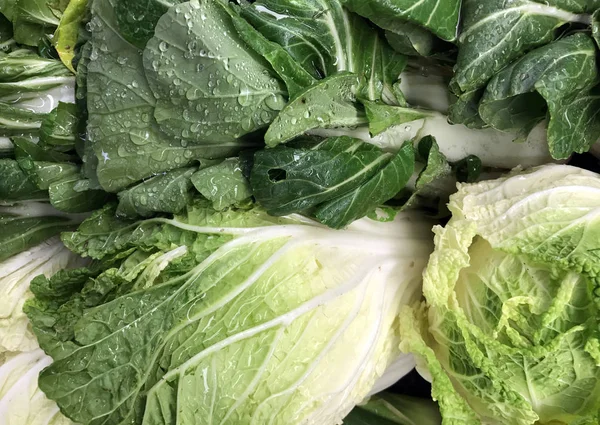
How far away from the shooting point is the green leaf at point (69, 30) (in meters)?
1.23

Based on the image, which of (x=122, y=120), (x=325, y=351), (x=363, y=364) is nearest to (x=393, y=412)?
(x=363, y=364)

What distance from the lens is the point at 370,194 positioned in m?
1.19

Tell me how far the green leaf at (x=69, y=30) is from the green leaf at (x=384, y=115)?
688 millimetres

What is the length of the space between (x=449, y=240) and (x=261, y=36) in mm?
627

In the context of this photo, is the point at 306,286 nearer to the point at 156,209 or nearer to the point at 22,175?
the point at 156,209

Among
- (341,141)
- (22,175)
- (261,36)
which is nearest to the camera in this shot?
(261,36)

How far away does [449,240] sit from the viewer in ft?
4.12

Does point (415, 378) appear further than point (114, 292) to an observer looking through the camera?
Yes

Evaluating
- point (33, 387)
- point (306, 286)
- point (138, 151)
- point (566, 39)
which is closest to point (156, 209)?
point (138, 151)

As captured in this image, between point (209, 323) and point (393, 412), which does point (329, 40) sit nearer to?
point (209, 323)

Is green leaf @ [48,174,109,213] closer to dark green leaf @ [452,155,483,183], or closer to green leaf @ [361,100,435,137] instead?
green leaf @ [361,100,435,137]

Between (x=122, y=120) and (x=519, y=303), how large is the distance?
3.07 feet

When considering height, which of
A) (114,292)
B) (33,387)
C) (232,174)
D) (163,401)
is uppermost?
(232,174)

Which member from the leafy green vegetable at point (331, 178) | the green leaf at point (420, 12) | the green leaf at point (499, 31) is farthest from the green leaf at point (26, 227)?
the green leaf at point (499, 31)
